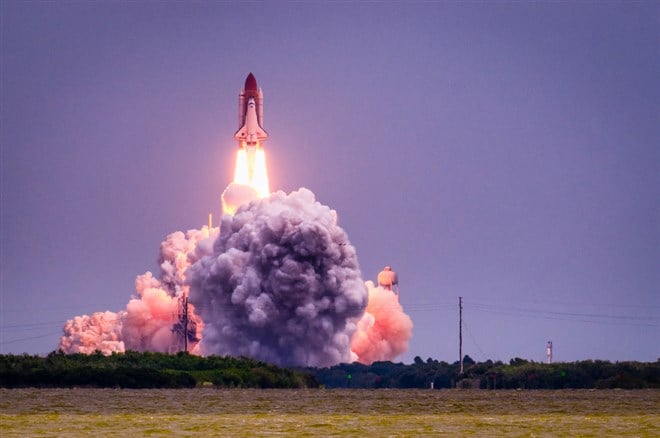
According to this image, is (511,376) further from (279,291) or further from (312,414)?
(312,414)

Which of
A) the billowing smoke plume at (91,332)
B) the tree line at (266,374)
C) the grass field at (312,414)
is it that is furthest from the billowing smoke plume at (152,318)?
the grass field at (312,414)

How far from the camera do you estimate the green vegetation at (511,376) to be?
107375mm

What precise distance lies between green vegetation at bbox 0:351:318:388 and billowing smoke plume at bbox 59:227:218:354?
2847 cm

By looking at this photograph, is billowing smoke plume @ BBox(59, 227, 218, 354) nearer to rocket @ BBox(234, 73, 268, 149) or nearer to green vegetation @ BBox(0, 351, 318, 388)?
rocket @ BBox(234, 73, 268, 149)

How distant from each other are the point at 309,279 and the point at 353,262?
18.4 feet

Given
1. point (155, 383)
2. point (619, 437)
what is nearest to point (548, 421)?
point (619, 437)

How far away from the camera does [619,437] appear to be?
45.8 metres

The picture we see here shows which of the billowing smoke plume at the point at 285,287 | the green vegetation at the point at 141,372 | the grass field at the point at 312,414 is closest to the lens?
the grass field at the point at 312,414

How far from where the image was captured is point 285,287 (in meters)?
127

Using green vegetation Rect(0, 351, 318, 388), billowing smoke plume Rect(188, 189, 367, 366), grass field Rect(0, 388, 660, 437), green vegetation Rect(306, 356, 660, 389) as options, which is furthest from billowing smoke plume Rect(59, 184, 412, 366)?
grass field Rect(0, 388, 660, 437)

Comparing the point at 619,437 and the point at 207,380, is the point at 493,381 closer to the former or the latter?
the point at 207,380

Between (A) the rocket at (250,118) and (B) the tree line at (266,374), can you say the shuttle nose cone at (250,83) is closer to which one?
(A) the rocket at (250,118)

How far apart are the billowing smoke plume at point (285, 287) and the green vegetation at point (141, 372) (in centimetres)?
1926

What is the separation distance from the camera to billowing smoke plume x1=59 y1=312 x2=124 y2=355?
454 ft
